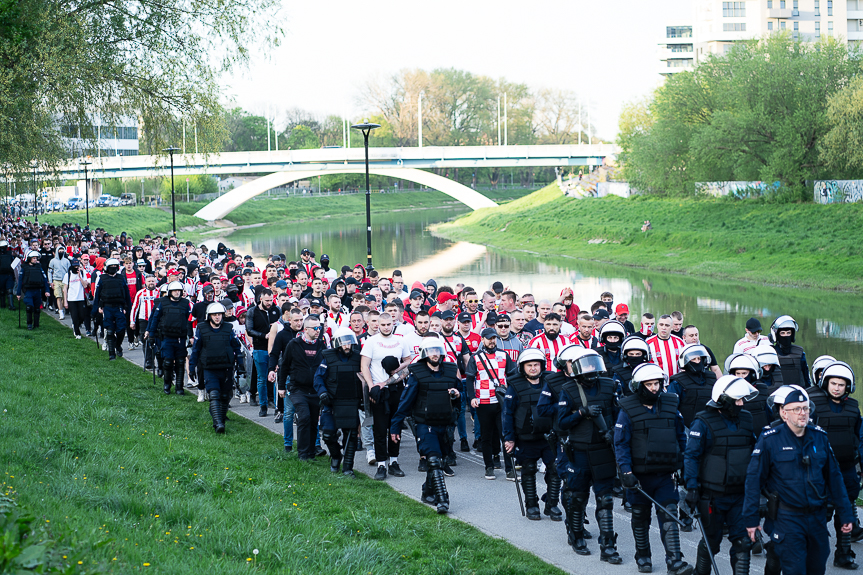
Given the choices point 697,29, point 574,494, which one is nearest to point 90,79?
point 574,494

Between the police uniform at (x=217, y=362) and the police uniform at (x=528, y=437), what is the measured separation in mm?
4511

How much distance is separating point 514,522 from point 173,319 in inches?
284

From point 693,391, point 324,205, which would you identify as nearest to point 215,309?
point 693,391

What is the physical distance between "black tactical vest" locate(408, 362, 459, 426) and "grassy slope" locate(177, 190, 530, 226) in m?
75.8

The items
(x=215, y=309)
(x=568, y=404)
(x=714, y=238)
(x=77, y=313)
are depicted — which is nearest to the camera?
(x=568, y=404)

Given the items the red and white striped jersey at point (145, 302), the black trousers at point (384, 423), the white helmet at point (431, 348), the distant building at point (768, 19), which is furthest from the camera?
the distant building at point (768, 19)

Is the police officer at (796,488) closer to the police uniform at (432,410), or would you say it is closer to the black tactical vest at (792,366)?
the police uniform at (432,410)

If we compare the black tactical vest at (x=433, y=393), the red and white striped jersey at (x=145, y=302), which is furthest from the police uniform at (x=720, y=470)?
the red and white striped jersey at (x=145, y=302)

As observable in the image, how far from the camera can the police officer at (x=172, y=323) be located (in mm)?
13602

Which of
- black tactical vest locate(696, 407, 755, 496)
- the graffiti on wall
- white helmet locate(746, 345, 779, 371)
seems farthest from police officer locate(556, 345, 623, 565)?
the graffiti on wall

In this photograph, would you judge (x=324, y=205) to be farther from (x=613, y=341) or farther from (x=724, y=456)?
(x=724, y=456)

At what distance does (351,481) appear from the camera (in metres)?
9.75

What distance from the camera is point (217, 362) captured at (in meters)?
11.5

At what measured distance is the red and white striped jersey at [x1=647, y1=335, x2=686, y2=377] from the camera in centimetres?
1071
